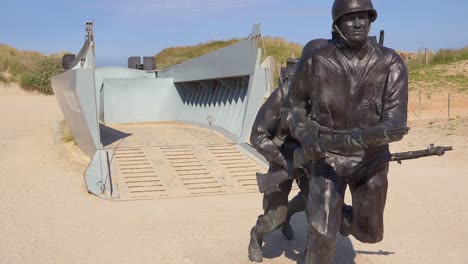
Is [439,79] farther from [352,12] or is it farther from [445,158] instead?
[352,12]

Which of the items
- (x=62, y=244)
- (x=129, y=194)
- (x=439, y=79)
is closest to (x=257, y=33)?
(x=129, y=194)

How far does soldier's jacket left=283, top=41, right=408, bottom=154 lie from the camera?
4172 millimetres

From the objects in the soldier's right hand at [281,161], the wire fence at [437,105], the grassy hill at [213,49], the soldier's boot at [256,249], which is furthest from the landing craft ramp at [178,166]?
the grassy hill at [213,49]

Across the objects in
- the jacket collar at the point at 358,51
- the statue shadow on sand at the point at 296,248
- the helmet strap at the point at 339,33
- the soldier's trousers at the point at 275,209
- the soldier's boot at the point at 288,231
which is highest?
the helmet strap at the point at 339,33

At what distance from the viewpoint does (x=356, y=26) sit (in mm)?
4074

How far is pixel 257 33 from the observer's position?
457 inches

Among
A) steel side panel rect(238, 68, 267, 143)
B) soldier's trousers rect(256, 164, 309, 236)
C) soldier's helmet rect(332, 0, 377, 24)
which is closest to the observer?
soldier's helmet rect(332, 0, 377, 24)

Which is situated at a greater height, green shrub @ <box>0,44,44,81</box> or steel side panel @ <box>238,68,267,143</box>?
green shrub @ <box>0,44,44,81</box>

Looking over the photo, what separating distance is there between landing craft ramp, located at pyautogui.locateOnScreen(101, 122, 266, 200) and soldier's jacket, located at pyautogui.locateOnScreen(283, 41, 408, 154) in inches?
216

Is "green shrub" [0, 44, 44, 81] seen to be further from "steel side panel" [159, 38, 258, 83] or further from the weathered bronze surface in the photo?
the weathered bronze surface

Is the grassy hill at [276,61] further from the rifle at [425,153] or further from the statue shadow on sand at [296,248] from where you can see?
the rifle at [425,153]

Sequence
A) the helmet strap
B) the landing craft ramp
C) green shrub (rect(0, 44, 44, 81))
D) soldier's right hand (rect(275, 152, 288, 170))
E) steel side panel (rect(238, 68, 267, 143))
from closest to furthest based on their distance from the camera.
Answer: the helmet strap → soldier's right hand (rect(275, 152, 288, 170)) → the landing craft ramp → steel side panel (rect(238, 68, 267, 143)) → green shrub (rect(0, 44, 44, 81))

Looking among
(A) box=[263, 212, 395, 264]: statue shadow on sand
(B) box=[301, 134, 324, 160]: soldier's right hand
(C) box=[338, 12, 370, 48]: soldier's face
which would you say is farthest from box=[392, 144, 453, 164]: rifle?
(A) box=[263, 212, 395, 264]: statue shadow on sand

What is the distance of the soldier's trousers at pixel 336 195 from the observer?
433 cm
